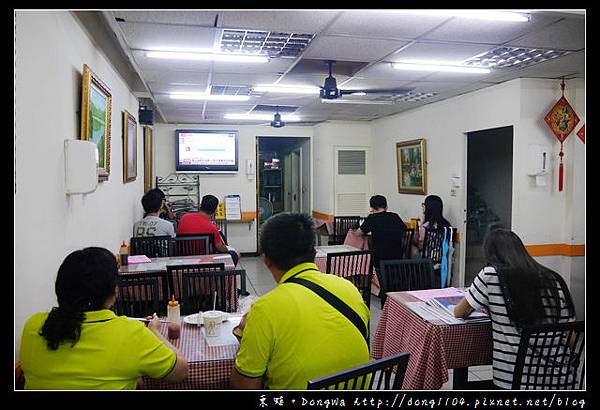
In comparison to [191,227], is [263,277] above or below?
below

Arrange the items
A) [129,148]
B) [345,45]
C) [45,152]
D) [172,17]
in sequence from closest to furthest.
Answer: [45,152] < [172,17] < [345,45] < [129,148]

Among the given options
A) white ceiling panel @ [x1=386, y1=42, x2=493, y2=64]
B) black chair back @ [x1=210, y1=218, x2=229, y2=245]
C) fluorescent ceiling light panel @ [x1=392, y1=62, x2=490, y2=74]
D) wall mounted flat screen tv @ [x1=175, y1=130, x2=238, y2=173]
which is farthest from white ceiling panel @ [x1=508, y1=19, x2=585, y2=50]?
black chair back @ [x1=210, y1=218, x2=229, y2=245]

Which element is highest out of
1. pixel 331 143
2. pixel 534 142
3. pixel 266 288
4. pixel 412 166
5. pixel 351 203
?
pixel 331 143

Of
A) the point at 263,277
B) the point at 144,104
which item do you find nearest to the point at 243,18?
the point at 144,104

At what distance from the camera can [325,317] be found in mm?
1547

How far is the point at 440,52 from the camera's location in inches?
129

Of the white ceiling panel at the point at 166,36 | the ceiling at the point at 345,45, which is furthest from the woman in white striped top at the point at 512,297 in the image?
the white ceiling panel at the point at 166,36

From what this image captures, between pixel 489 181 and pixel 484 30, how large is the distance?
4.16m

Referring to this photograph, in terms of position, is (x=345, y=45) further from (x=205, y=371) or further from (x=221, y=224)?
(x=221, y=224)

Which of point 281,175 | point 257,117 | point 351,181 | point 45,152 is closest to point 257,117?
point 257,117

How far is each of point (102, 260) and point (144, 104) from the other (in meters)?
4.62

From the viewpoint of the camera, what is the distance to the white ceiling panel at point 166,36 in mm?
2742
